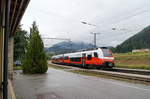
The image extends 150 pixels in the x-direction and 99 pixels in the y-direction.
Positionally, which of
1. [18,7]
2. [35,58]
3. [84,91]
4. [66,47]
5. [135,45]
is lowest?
[84,91]

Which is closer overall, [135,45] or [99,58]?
[99,58]

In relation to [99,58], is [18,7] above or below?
above

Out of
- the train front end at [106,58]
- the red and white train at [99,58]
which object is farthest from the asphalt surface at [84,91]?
the red and white train at [99,58]

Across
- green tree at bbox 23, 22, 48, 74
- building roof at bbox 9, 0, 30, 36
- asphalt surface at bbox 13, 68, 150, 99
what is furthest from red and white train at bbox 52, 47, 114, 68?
building roof at bbox 9, 0, 30, 36

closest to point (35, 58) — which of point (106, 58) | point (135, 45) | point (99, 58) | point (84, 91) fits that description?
point (99, 58)

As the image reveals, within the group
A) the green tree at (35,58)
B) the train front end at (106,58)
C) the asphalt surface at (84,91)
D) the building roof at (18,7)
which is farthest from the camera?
the train front end at (106,58)

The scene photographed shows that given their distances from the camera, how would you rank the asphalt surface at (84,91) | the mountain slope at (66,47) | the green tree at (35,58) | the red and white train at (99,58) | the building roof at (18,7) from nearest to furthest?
the building roof at (18,7) → the asphalt surface at (84,91) → the green tree at (35,58) → the red and white train at (99,58) → the mountain slope at (66,47)

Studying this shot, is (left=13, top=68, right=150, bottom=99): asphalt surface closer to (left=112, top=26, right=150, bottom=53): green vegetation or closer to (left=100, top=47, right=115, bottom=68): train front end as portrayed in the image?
(left=100, top=47, right=115, bottom=68): train front end

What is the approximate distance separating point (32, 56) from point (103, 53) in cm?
940

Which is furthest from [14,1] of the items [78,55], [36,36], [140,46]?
[140,46]

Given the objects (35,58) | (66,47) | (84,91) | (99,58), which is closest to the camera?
(84,91)

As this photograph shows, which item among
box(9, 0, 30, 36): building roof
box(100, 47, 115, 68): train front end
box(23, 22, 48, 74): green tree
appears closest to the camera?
box(9, 0, 30, 36): building roof

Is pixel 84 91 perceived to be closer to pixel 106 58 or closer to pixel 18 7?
pixel 18 7

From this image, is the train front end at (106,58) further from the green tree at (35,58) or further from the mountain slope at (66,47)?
the mountain slope at (66,47)
